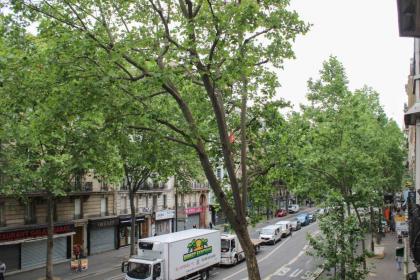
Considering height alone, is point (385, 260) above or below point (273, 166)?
below

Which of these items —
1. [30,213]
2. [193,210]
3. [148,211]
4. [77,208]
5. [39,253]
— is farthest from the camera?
[193,210]

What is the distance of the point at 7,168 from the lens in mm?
23672

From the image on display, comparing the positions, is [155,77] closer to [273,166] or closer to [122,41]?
Answer: [122,41]

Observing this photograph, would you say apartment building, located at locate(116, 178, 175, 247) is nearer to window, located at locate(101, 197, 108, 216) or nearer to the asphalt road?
window, located at locate(101, 197, 108, 216)

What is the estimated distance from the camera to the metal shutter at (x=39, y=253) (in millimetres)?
31578

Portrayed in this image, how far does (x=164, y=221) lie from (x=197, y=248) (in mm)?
23274

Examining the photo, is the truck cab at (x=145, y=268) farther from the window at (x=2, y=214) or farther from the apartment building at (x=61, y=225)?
the window at (x=2, y=214)

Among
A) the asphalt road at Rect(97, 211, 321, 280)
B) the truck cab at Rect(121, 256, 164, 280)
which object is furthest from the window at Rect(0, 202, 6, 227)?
the truck cab at Rect(121, 256, 164, 280)

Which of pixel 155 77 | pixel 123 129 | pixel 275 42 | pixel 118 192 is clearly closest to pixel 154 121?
pixel 123 129

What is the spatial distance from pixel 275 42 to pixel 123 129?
167 inches

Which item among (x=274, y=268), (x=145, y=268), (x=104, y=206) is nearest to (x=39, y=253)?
(x=104, y=206)

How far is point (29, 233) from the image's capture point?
31312mm

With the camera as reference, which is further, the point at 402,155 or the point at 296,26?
the point at 402,155

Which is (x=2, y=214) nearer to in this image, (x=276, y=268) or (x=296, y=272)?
(x=276, y=268)
